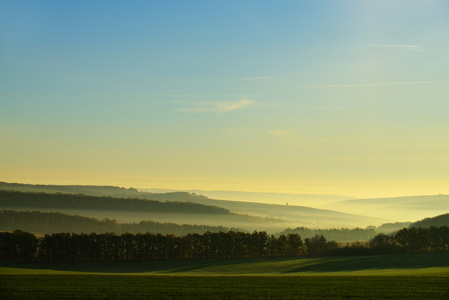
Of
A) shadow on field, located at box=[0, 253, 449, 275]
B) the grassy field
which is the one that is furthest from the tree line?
the grassy field

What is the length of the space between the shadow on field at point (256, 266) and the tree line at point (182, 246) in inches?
408

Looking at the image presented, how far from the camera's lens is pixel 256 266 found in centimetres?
Result: 10188

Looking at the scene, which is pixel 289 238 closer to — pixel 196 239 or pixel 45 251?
pixel 196 239

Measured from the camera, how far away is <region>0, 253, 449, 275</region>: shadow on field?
90.4m

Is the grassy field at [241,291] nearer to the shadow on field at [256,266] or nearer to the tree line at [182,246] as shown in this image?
the shadow on field at [256,266]

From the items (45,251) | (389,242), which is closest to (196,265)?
(45,251)

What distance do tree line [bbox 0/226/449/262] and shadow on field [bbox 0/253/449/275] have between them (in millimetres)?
10355

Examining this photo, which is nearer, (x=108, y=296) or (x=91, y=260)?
(x=108, y=296)

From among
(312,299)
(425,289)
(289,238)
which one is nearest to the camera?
(312,299)

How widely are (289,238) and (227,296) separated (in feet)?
337

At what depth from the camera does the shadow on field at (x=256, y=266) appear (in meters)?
90.4

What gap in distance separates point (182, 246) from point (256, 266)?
37170 mm

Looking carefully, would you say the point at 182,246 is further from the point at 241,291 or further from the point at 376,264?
the point at 241,291

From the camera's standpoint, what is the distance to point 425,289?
40781 mm
